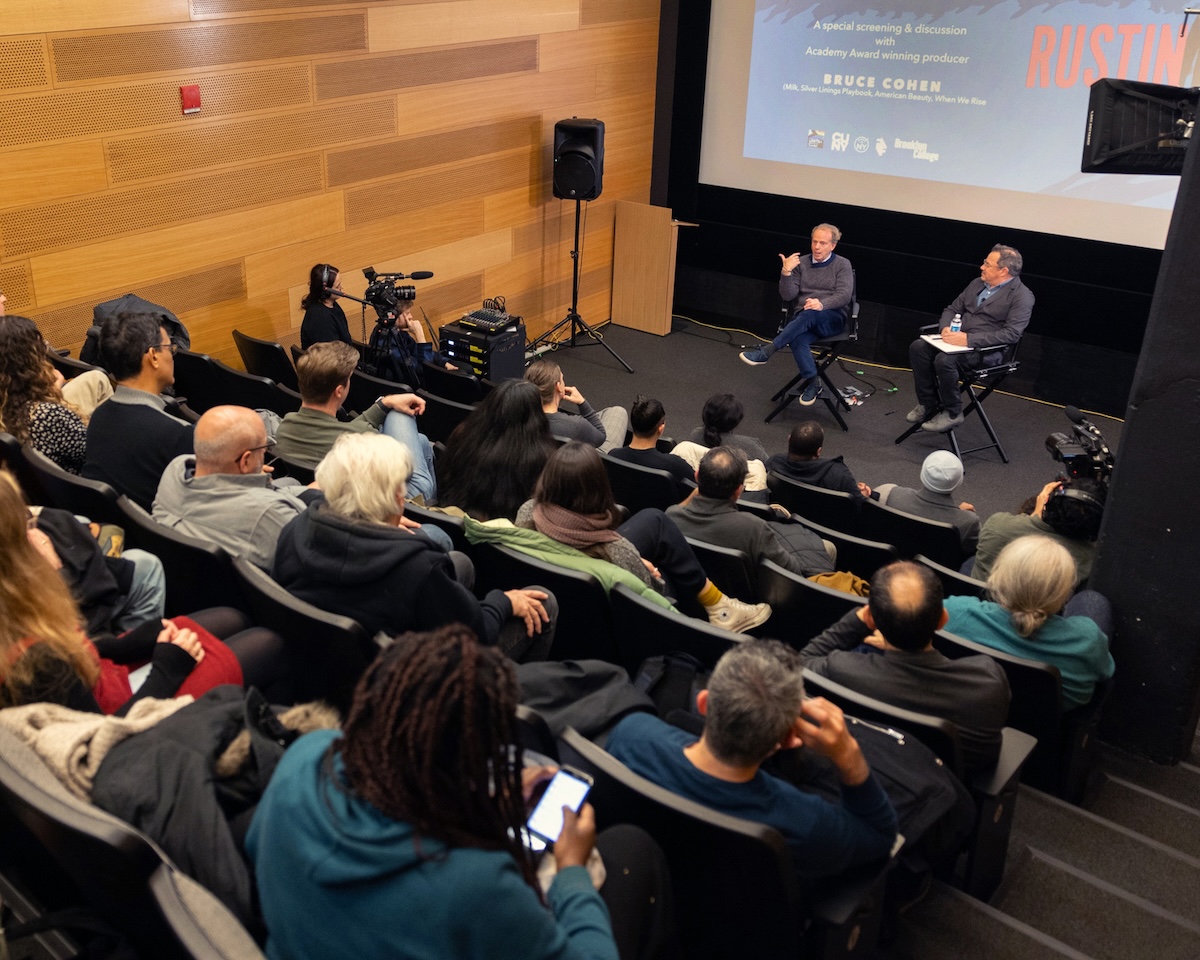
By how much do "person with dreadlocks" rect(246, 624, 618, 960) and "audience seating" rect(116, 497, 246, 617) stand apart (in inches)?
56.5

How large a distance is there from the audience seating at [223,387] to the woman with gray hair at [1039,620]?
2.90 metres

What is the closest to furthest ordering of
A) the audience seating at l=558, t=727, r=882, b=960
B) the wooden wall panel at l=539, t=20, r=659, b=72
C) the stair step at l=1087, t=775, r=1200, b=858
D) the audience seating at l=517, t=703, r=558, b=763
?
the audience seating at l=558, t=727, r=882, b=960
the audience seating at l=517, t=703, r=558, b=763
the stair step at l=1087, t=775, r=1200, b=858
the wooden wall panel at l=539, t=20, r=659, b=72

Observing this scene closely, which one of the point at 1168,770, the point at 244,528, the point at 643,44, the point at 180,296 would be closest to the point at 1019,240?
the point at 643,44

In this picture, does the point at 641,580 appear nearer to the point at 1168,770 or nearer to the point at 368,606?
the point at 368,606

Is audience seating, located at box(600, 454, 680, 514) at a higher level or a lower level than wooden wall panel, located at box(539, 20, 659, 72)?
lower

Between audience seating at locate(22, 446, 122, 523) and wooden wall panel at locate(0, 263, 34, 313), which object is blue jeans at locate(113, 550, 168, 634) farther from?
wooden wall panel at locate(0, 263, 34, 313)

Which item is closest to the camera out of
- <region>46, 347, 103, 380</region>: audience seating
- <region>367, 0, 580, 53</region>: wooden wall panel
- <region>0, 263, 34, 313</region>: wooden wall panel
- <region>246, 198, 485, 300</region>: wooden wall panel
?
<region>46, 347, 103, 380</region>: audience seating

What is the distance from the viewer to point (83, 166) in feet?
16.2

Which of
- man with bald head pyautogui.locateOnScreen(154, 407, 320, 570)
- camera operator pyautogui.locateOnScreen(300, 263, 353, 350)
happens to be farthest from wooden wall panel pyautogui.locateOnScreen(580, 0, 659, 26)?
man with bald head pyautogui.locateOnScreen(154, 407, 320, 570)

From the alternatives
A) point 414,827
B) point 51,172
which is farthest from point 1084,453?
point 51,172

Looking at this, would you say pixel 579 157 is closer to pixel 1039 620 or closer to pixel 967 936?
pixel 1039 620

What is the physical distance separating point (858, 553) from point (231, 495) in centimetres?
209

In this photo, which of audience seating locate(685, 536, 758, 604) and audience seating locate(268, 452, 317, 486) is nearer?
audience seating locate(685, 536, 758, 604)

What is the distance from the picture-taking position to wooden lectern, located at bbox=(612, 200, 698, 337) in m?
8.29
